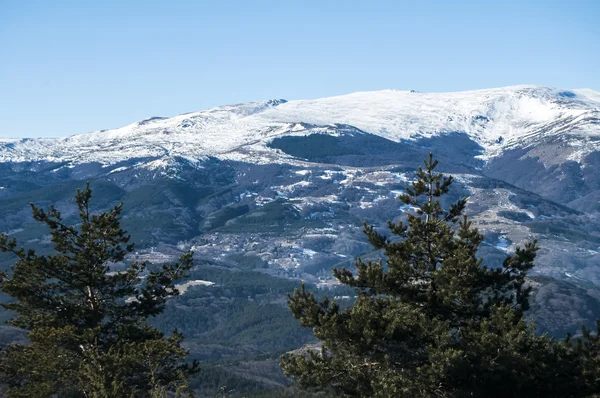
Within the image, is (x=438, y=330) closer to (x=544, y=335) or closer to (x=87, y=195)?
(x=544, y=335)

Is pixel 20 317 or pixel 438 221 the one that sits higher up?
pixel 438 221

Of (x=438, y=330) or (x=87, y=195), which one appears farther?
(x=87, y=195)

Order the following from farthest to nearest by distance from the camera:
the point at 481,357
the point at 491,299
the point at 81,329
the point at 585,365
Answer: the point at 81,329, the point at 491,299, the point at 585,365, the point at 481,357

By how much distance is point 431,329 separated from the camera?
3067 centimetres

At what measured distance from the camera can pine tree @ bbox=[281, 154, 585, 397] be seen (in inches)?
1151

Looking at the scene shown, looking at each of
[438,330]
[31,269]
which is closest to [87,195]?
[31,269]

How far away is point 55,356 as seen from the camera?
105 ft

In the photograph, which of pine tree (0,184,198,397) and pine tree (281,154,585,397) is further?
pine tree (0,184,198,397)

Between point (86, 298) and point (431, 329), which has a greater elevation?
point (86, 298)

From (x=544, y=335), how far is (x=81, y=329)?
2125 cm

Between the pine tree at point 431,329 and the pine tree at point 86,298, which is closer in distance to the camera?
the pine tree at point 431,329

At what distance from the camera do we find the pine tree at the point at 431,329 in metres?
29.2

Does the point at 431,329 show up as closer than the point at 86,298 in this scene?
Yes

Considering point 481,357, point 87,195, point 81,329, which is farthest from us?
point 87,195
